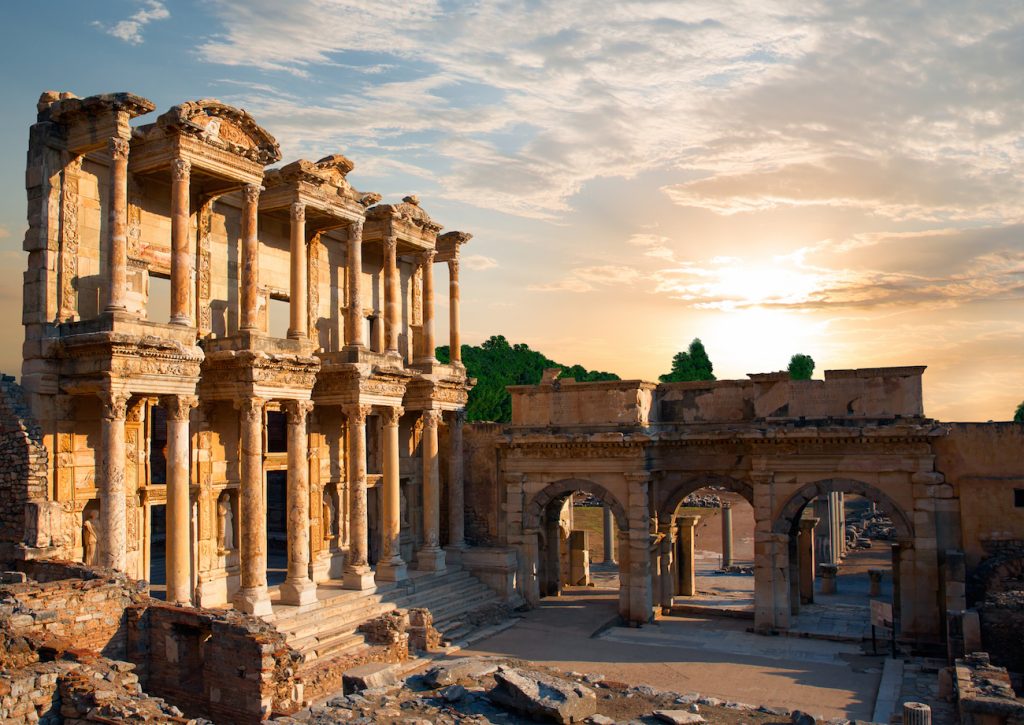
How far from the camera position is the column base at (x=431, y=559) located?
87.6 feet

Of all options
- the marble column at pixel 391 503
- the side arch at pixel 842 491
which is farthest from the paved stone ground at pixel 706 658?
the marble column at pixel 391 503

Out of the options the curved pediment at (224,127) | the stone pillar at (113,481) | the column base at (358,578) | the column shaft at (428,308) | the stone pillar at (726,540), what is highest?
the curved pediment at (224,127)

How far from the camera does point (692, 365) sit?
77.0m

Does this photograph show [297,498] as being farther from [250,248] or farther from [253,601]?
[250,248]

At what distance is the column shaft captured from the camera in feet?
93.2

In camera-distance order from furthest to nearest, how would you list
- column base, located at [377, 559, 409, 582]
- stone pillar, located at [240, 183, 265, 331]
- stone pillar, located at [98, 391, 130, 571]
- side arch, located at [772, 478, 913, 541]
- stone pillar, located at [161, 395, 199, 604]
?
column base, located at [377, 559, 409, 582], side arch, located at [772, 478, 913, 541], stone pillar, located at [240, 183, 265, 331], stone pillar, located at [161, 395, 199, 604], stone pillar, located at [98, 391, 130, 571]

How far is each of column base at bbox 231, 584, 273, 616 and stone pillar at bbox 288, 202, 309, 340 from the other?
6.54 meters

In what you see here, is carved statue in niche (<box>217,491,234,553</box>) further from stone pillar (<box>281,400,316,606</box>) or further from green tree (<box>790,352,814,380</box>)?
green tree (<box>790,352,814,380</box>)

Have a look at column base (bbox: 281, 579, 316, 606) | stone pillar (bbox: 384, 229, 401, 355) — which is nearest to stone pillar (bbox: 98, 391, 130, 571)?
column base (bbox: 281, 579, 316, 606)

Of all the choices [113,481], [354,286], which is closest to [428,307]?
[354,286]

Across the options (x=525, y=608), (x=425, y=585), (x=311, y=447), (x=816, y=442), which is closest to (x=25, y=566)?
(x=311, y=447)

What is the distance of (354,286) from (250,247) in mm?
4060

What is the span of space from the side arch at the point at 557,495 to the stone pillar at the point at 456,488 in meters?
2.34

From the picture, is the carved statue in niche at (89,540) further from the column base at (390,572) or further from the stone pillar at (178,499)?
the column base at (390,572)
